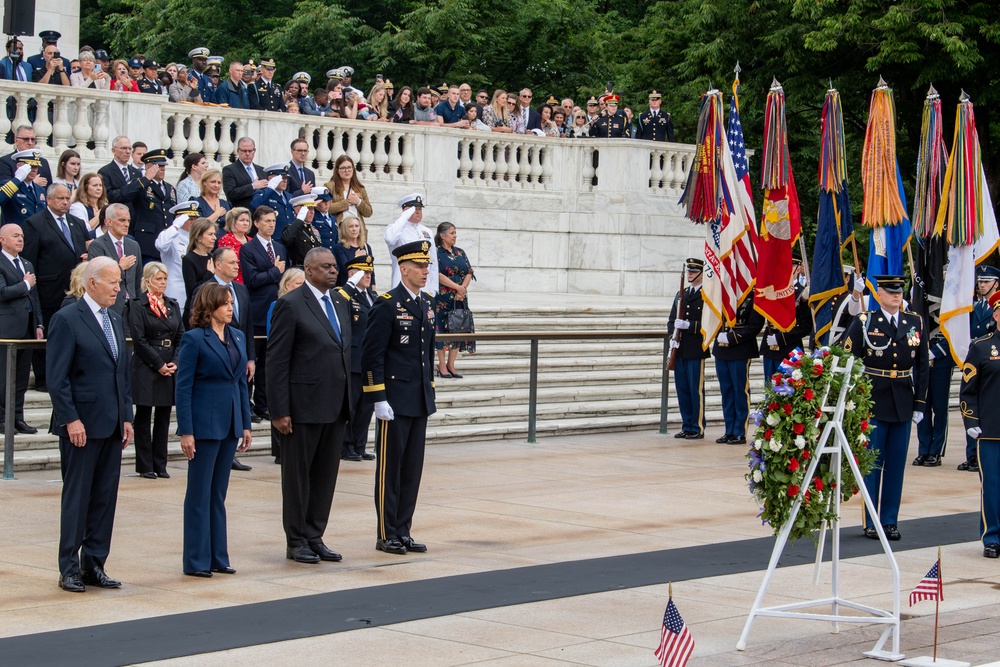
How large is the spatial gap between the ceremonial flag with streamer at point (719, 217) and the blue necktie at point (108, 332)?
29.1 feet

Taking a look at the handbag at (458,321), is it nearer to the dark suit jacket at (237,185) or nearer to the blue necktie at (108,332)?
the dark suit jacket at (237,185)

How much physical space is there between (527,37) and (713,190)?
20630 mm

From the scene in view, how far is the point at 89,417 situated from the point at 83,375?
245 mm

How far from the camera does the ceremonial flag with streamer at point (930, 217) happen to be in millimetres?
16078

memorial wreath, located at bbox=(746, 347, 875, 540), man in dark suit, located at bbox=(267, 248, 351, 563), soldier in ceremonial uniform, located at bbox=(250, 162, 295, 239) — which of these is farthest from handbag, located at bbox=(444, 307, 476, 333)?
memorial wreath, located at bbox=(746, 347, 875, 540)

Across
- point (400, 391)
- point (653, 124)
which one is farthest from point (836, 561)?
point (653, 124)

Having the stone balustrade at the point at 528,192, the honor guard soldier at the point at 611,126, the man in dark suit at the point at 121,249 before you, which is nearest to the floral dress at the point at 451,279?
the man in dark suit at the point at 121,249

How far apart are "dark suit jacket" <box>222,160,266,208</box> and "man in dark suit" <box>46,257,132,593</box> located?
8001 millimetres

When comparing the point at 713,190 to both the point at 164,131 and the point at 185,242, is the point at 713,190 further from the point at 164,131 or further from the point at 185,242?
the point at 164,131

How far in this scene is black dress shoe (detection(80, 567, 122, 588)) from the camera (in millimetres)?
8539

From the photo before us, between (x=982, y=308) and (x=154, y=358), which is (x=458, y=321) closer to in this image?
(x=154, y=358)

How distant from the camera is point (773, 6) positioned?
1128 inches

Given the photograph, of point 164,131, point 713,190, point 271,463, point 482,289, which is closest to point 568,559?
point 271,463

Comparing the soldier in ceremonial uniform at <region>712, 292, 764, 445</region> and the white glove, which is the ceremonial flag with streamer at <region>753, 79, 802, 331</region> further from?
the white glove
